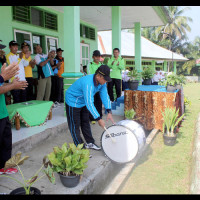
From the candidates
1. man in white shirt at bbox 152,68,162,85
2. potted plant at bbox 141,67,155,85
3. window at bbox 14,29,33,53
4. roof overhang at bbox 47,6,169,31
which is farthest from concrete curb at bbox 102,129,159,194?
man in white shirt at bbox 152,68,162,85

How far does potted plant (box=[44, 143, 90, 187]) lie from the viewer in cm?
266

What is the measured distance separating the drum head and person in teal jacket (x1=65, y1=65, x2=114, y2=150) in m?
0.27

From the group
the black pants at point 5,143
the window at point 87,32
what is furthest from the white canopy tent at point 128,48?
the black pants at point 5,143

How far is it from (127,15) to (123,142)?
793 centimetres

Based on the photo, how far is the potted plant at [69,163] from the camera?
2664 mm

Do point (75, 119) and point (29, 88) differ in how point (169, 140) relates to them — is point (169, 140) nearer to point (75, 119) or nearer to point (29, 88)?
point (75, 119)

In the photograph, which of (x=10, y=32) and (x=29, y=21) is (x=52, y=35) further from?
(x=10, y=32)

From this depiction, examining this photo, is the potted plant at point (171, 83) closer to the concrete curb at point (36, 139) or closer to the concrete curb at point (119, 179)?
the concrete curb at point (119, 179)

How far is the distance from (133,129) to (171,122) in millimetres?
1985

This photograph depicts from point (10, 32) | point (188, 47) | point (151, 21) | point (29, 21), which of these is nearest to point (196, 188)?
point (10, 32)

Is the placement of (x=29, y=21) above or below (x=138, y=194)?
above

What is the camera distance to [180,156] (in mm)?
4379

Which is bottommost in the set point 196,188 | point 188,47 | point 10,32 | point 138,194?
point 138,194

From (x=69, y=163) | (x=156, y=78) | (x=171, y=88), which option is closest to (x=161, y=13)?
(x=156, y=78)
